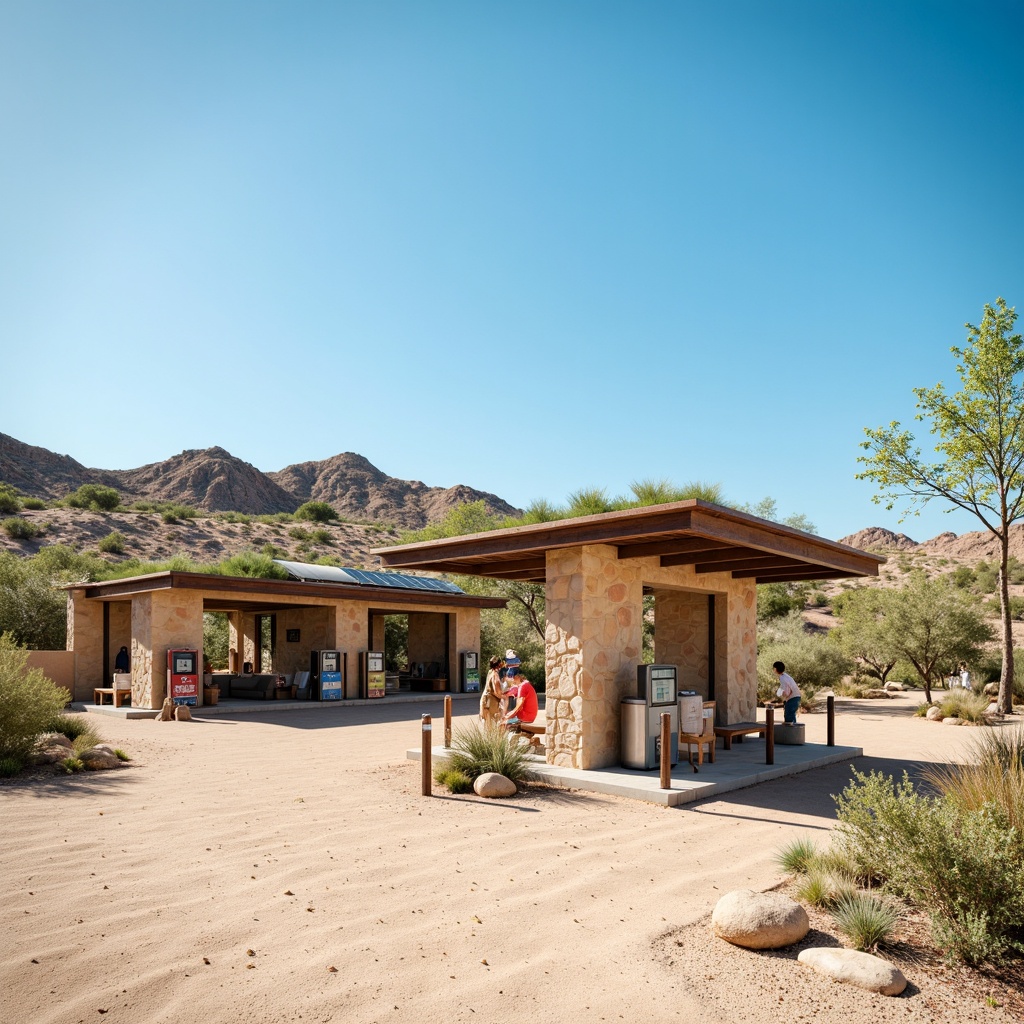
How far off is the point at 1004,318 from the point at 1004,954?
756 inches

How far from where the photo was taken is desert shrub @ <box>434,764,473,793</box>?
933 centimetres

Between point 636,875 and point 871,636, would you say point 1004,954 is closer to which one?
point 636,875

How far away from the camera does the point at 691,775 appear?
10.2 m

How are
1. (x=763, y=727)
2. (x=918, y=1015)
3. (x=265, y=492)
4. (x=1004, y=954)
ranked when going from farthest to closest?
(x=265, y=492) < (x=763, y=727) < (x=1004, y=954) < (x=918, y=1015)

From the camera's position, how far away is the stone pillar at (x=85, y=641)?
22255 millimetres

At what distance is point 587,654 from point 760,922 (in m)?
5.65

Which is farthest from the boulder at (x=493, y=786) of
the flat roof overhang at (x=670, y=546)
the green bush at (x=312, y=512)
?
the green bush at (x=312, y=512)

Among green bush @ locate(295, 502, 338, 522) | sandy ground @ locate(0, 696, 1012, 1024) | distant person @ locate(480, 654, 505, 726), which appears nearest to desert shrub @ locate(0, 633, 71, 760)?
sandy ground @ locate(0, 696, 1012, 1024)

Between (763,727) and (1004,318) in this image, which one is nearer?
(763,727)

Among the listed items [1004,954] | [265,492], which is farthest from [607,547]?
[265,492]

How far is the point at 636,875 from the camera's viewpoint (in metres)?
6.22

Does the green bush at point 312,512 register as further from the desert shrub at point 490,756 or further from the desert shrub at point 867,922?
the desert shrub at point 867,922

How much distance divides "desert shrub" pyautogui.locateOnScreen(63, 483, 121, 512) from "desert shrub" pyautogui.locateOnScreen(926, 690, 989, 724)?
49842 mm

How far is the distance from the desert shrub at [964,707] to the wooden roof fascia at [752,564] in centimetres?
810
